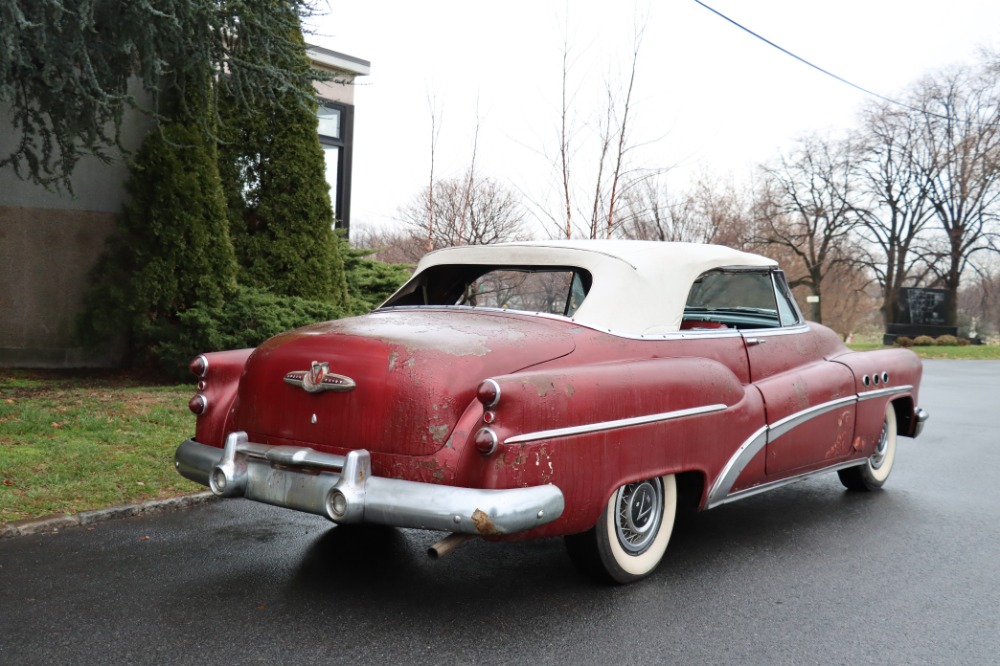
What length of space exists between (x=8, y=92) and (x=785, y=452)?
6521 millimetres

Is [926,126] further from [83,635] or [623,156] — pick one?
[83,635]

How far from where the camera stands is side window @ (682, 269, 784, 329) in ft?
18.2

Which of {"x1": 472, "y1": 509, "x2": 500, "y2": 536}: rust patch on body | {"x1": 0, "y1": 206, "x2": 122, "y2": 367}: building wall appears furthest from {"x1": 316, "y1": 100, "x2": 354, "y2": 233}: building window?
{"x1": 472, "y1": 509, "x2": 500, "y2": 536}: rust patch on body

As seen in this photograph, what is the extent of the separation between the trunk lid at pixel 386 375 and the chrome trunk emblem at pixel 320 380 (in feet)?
0.06

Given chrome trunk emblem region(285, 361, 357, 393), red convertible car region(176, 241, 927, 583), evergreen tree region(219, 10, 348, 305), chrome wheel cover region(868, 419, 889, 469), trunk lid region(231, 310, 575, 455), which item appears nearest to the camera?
red convertible car region(176, 241, 927, 583)

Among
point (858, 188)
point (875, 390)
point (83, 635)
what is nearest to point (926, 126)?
point (858, 188)

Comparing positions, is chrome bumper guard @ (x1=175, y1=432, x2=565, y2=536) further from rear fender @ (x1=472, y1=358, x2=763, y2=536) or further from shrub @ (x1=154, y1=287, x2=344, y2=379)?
shrub @ (x1=154, y1=287, x2=344, y2=379)

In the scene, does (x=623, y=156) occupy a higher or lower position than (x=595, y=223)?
higher

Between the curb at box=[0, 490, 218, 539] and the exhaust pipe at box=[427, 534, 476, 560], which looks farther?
the curb at box=[0, 490, 218, 539]

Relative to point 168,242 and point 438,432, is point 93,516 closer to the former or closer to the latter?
point 438,432

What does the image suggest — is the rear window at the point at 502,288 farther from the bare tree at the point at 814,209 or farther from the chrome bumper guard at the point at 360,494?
the bare tree at the point at 814,209

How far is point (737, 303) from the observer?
5703mm

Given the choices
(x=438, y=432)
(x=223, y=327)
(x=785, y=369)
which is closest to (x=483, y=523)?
(x=438, y=432)

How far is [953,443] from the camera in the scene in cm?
899
